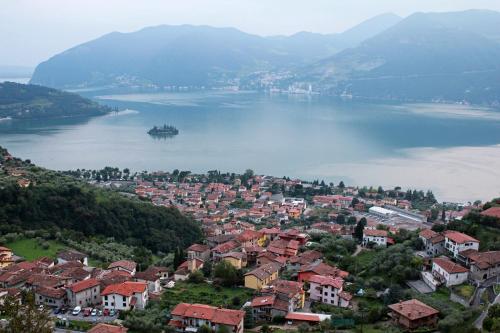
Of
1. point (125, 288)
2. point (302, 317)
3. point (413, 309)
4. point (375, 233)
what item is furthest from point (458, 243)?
point (125, 288)

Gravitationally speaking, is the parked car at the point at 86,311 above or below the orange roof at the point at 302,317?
below

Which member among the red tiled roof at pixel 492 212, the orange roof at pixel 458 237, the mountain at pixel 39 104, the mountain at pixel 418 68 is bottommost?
the orange roof at pixel 458 237

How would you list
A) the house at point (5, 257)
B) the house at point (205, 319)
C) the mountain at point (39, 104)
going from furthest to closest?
1. the mountain at point (39, 104)
2. the house at point (5, 257)
3. the house at point (205, 319)

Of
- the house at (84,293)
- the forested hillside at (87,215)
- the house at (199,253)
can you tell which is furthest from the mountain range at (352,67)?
the house at (84,293)

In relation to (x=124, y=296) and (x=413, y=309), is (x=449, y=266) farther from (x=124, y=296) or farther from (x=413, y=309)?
(x=124, y=296)

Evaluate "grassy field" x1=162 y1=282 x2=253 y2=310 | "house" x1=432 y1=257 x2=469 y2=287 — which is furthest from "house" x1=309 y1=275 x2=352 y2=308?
"house" x1=432 y1=257 x2=469 y2=287

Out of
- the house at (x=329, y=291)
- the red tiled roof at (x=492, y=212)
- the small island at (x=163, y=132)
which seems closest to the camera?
the house at (x=329, y=291)

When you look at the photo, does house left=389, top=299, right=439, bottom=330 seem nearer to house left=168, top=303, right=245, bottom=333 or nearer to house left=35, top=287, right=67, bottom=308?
house left=168, top=303, right=245, bottom=333

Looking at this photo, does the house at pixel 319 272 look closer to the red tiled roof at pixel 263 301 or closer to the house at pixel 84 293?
the red tiled roof at pixel 263 301

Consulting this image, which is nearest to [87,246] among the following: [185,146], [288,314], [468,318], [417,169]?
[288,314]
